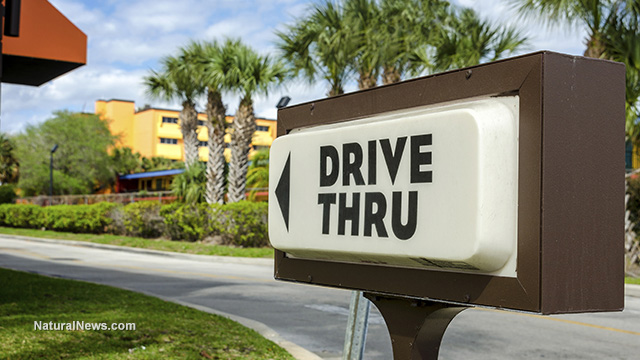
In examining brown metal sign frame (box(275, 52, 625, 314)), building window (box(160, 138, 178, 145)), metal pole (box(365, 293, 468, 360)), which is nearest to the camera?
brown metal sign frame (box(275, 52, 625, 314))

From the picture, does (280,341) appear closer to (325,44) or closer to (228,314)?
(228,314)

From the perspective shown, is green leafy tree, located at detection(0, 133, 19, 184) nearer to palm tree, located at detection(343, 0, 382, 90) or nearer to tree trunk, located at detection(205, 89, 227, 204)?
tree trunk, located at detection(205, 89, 227, 204)

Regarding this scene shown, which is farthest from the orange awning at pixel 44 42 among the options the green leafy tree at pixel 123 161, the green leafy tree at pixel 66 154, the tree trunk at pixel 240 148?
the green leafy tree at pixel 123 161

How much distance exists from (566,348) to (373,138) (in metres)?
6.23

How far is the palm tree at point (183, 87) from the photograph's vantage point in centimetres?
2670

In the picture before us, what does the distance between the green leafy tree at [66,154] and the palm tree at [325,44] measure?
3704 cm

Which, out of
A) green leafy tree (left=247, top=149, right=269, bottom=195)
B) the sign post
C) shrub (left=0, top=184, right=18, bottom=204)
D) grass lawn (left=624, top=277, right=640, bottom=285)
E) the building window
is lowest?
grass lawn (left=624, top=277, right=640, bottom=285)

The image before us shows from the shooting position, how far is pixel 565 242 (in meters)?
1.39

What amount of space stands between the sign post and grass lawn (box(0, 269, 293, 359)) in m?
3.95

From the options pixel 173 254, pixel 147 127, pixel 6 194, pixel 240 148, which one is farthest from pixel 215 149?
pixel 147 127

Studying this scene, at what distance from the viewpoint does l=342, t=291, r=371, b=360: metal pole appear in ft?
8.36

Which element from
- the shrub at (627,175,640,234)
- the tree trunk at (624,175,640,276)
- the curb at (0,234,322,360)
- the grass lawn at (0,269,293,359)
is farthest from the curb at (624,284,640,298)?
the grass lawn at (0,269,293,359)

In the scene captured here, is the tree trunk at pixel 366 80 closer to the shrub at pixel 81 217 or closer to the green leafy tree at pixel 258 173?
the green leafy tree at pixel 258 173

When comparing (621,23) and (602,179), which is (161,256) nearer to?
(621,23)
